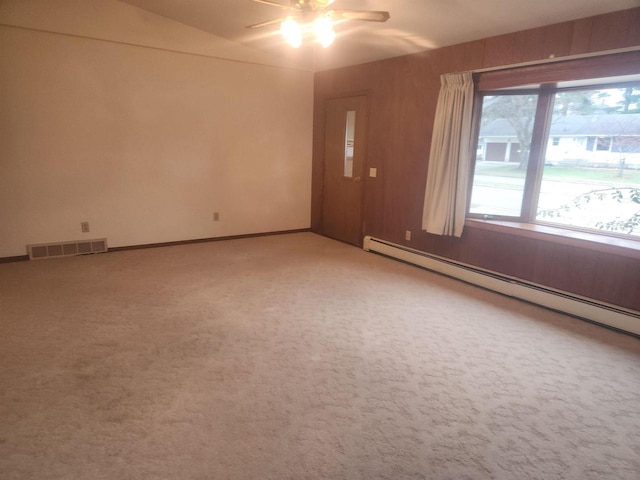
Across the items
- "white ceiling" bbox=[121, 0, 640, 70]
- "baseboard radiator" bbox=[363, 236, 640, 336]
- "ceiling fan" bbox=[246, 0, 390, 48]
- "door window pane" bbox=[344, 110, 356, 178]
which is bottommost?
"baseboard radiator" bbox=[363, 236, 640, 336]

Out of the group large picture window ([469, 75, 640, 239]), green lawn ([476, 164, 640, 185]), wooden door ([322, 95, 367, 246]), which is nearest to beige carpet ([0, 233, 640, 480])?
large picture window ([469, 75, 640, 239])

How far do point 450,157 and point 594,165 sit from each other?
4.31 feet

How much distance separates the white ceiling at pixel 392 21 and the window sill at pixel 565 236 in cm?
183

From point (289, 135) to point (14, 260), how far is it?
3.99 meters

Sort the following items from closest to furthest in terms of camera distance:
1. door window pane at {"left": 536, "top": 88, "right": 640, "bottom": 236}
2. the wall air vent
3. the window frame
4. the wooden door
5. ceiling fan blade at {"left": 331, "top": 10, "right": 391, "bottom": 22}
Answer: ceiling fan blade at {"left": 331, "top": 10, "right": 391, "bottom": 22} < door window pane at {"left": 536, "top": 88, "right": 640, "bottom": 236} < the window frame < the wall air vent < the wooden door

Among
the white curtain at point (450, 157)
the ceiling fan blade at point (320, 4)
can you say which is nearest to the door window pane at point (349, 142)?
the white curtain at point (450, 157)

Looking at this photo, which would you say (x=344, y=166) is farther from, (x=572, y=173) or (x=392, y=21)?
(x=572, y=173)

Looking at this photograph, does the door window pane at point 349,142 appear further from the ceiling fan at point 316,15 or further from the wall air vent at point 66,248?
the wall air vent at point 66,248

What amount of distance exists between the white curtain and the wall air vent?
4.14 m

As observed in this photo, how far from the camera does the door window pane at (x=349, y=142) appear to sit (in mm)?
5484

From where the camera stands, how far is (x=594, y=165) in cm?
361

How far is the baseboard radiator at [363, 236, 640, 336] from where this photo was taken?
317 centimetres

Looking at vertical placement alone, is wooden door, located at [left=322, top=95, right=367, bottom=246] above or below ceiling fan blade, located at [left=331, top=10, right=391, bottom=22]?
below

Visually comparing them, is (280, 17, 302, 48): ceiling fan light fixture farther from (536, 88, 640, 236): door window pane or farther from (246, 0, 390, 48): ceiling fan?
(536, 88, 640, 236): door window pane
